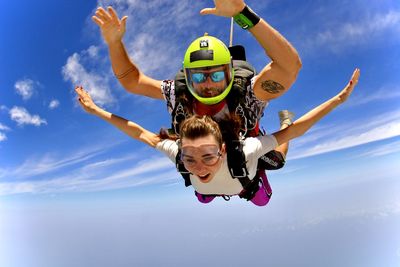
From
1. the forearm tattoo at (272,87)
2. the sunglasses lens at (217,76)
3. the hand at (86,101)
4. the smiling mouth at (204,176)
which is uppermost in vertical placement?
the hand at (86,101)

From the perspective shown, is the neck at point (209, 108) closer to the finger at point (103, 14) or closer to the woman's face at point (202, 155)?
the woman's face at point (202, 155)

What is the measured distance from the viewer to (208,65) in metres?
3.37

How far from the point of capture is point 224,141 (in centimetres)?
343

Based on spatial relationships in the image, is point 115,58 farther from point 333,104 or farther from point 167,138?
point 333,104

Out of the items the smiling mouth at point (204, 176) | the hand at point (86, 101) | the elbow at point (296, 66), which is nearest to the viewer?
the elbow at point (296, 66)

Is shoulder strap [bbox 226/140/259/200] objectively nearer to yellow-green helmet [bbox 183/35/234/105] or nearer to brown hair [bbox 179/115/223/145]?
brown hair [bbox 179/115/223/145]

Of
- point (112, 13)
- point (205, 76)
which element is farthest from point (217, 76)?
point (112, 13)

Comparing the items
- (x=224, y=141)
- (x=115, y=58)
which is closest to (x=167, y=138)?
(x=224, y=141)

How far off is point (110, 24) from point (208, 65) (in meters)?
1.17

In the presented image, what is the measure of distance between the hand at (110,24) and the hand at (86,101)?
2.69 feet

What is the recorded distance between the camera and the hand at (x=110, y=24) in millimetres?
3443

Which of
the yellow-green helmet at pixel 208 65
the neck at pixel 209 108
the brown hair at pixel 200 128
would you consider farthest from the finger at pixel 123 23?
the brown hair at pixel 200 128

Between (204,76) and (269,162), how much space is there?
165 cm

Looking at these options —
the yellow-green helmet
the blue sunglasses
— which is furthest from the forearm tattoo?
the blue sunglasses
